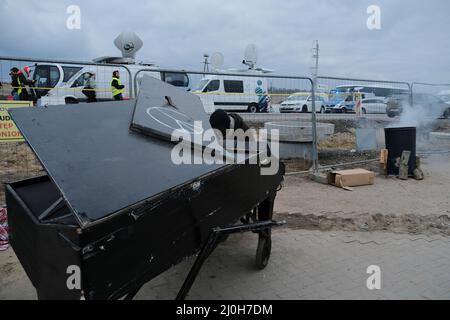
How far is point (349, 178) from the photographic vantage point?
20.7 feet

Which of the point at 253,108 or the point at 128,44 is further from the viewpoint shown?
the point at 128,44

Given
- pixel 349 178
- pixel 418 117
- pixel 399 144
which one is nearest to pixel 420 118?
pixel 418 117

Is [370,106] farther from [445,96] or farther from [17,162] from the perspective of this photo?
[17,162]

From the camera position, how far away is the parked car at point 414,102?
10.4m

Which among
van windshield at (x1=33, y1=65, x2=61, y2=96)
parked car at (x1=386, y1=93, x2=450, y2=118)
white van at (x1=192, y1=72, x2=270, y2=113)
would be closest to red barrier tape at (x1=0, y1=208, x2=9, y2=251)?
parked car at (x1=386, y1=93, x2=450, y2=118)

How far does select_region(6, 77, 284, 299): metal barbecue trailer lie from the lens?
1521 millimetres

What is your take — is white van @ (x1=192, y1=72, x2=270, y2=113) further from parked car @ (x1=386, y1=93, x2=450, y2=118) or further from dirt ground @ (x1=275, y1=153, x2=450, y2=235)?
dirt ground @ (x1=275, y1=153, x2=450, y2=235)

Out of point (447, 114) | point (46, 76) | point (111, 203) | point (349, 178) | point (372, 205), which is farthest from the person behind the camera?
point (46, 76)

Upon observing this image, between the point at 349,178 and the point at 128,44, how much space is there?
16178 mm

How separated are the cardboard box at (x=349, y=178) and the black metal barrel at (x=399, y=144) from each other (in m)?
0.78

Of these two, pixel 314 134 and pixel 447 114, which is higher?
pixel 447 114

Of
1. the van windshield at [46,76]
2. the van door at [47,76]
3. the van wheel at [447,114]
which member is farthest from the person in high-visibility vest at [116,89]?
the van wheel at [447,114]

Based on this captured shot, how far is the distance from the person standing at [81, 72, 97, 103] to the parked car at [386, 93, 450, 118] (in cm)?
931

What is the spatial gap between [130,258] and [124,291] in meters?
0.14
